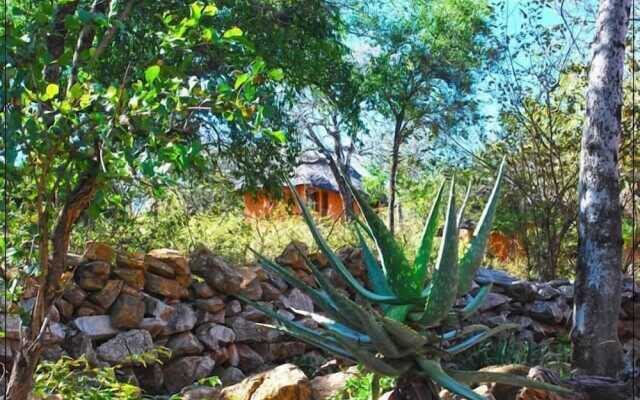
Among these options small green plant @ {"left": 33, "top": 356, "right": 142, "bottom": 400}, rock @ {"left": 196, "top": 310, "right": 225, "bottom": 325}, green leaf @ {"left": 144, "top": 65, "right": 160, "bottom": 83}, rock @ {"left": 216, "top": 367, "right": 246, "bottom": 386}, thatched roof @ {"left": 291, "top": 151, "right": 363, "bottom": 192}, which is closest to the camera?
green leaf @ {"left": 144, "top": 65, "right": 160, "bottom": 83}

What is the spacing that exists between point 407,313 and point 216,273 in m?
4.24

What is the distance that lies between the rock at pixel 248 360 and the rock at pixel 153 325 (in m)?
0.72

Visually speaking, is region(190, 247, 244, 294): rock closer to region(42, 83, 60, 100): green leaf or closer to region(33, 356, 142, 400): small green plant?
region(33, 356, 142, 400): small green plant

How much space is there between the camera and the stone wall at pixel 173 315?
5051mm

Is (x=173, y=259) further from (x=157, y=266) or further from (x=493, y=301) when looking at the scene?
(x=493, y=301)

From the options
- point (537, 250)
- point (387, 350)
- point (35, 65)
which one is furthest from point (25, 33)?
point (537, 250)

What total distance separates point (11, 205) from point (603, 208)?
2.96 m

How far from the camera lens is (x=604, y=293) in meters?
4.18

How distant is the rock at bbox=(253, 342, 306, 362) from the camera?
5.99m

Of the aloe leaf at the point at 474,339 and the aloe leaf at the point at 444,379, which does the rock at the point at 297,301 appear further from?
the aloe leaf at the point at 444,379

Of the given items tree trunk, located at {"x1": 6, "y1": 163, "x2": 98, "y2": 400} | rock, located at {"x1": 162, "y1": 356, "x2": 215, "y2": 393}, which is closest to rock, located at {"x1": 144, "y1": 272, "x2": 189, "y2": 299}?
rock, located at {"x1": 162, "y1": 356, "x2": 215, "y2": 393}

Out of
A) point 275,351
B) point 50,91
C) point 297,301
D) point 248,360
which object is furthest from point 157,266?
point 50,91

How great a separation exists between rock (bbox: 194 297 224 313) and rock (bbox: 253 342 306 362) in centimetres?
46

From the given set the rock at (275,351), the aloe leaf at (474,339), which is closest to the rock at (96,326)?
the rock at (275,351)
